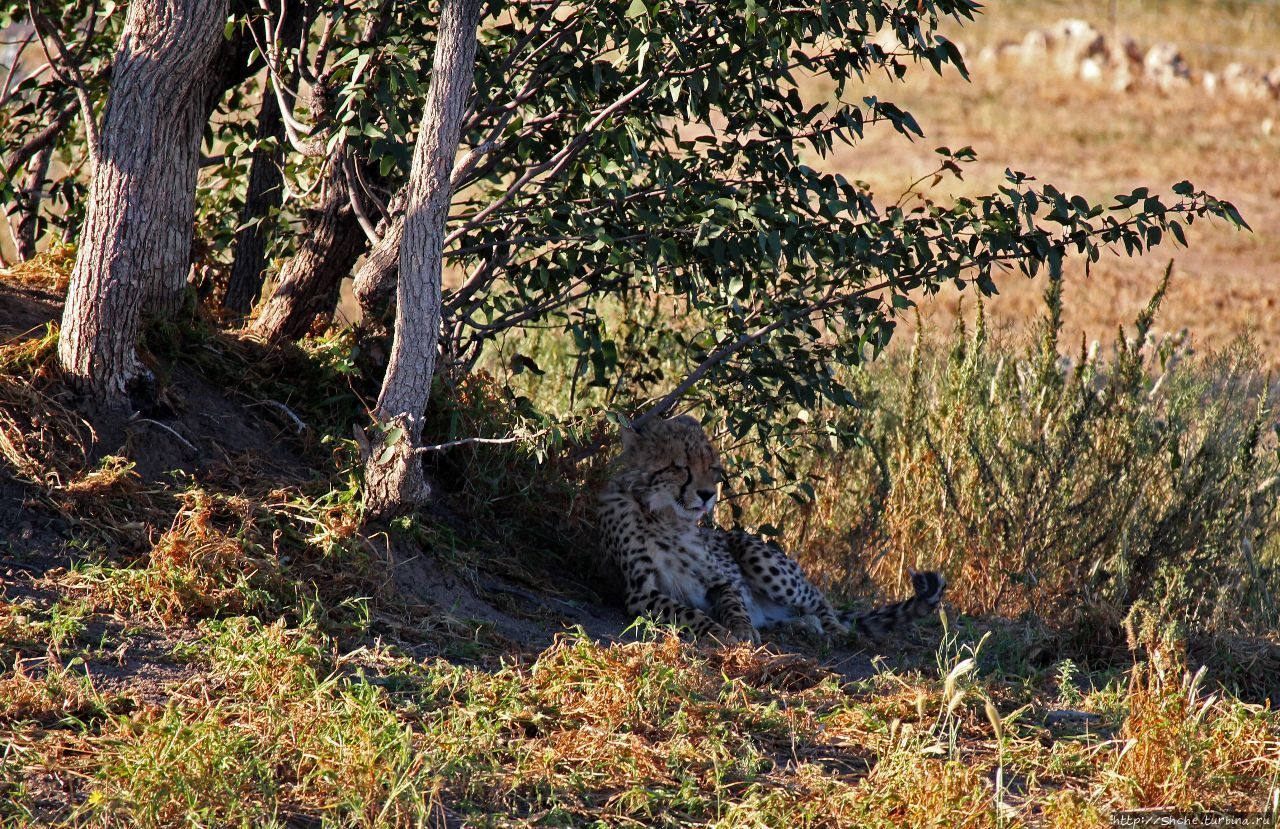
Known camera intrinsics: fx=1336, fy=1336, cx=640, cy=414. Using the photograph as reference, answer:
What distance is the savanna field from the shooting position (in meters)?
2.88

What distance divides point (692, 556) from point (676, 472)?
31cm

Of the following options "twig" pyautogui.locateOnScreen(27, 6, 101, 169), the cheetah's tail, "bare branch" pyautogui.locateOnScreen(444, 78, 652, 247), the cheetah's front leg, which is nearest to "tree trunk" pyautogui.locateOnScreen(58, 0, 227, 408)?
"twig" pyautogui.locateOnScreen(27, 6, 101, 169)

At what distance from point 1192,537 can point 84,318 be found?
13.0 ft

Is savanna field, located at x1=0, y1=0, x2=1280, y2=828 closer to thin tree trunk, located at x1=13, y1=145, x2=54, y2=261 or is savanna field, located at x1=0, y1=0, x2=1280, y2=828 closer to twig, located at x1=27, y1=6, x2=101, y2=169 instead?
thin tree trunk, located at x1=13, y1=145, x2=54, y2=261

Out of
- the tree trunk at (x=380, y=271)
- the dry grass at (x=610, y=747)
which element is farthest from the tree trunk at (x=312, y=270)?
the dry grass at (x=610, y=747)

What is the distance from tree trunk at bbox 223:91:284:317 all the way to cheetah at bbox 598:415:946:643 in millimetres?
1543

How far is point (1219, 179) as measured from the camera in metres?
17.1

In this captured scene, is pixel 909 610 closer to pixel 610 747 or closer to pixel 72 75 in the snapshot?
pixel 610 747

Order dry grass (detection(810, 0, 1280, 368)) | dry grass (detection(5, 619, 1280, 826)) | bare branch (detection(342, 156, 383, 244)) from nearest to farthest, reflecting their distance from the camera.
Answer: dry grass (detection(5, 619, 1280, 826)), bare branch (detection(342, 156, 383, 244)), dry grass (detection(810, 0, 1280, 368))

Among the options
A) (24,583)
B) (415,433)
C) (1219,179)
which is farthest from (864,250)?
(1219,179)

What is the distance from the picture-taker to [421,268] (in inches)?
150

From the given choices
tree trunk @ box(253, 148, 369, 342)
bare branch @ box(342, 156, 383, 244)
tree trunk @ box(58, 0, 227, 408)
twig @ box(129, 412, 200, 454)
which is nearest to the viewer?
tree trunk @ box(58, 0, 227, 408)

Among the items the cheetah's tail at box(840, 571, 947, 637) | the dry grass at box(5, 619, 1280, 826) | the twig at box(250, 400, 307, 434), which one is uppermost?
the twig at box(250, 400, 307, 434)

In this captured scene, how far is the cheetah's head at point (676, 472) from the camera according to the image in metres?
4.84
